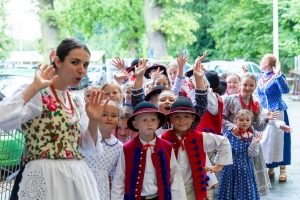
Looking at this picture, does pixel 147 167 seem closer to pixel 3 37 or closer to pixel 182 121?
pixel 182 121

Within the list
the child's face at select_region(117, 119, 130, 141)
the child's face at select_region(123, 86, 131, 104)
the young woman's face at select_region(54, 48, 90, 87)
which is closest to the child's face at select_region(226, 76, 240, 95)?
the child's face at select_region(123, 86, 131, 104)

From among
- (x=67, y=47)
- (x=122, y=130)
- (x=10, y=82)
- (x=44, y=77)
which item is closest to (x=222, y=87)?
(x=122, y=130)

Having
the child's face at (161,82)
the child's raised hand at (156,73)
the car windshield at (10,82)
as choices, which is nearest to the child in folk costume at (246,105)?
the child's raised hand at (156,73)

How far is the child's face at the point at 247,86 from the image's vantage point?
7.55 m

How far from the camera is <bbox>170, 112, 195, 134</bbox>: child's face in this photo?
5.37 meters

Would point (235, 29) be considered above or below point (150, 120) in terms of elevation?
above

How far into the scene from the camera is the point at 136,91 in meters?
6.04

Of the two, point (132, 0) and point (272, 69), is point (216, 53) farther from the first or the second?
point (272, 69)

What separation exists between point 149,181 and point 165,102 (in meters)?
1.18

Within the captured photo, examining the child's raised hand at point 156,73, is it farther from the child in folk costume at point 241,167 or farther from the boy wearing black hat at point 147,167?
the boy wearing black hat at point 147,167

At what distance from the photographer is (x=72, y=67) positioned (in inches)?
150

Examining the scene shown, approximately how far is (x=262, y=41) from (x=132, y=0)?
790cm

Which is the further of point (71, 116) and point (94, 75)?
point (94, 75)

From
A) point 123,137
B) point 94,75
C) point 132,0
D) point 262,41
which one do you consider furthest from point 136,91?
point 94,75
